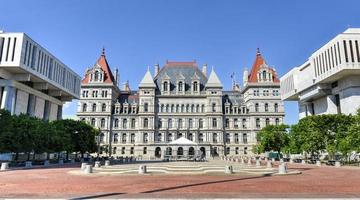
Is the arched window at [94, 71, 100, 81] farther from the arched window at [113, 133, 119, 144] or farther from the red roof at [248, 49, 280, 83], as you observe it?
the red roof at [248, 49, 280, 83]

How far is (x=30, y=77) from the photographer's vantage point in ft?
189

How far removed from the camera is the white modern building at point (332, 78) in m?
53.5

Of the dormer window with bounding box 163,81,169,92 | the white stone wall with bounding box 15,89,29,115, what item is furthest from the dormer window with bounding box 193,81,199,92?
the white stone wall with bounding box 15,89,29,115

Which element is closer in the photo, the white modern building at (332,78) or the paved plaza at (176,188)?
the paved plaza at (176,188)

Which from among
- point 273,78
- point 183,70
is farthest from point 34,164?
point 273,78

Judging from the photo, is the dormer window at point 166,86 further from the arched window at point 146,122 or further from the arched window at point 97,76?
the arched window at point 97,76

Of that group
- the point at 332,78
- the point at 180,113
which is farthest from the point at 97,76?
the point at 332,78

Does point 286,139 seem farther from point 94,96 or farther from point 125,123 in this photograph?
point 94,96

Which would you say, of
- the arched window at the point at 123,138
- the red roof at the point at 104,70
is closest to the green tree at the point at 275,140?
the arched window at the point at 123,138

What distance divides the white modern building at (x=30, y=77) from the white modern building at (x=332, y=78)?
195 ft

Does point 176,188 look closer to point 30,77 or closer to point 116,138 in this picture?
point 30,77

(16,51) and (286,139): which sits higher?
(16,51)

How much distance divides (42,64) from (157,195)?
183 feet

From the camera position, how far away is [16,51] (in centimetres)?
5141
